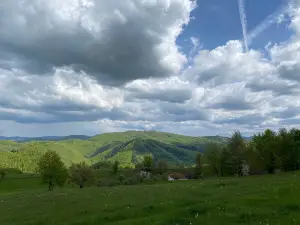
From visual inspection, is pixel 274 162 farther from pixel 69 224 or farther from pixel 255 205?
pixel 69 224

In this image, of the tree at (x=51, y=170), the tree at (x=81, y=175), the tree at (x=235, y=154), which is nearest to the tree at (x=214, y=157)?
the tree at (x=235, y=154)


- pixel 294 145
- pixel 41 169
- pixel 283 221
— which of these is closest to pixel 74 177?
pixel 41 169

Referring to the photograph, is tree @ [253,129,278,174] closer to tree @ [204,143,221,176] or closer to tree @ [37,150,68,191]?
tree @ [204,143,221,176]

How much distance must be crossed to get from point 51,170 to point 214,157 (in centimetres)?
5849

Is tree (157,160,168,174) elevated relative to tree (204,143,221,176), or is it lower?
lower

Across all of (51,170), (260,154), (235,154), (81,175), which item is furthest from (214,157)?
(51,170)

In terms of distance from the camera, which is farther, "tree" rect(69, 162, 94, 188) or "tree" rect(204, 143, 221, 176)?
"tree" rect(69, 162, 94, 188)

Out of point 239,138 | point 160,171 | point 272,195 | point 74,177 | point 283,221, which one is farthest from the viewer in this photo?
point 160,171

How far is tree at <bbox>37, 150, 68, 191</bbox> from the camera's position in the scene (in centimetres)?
9150

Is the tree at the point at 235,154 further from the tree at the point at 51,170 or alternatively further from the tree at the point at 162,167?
the tree at the point at 162,167

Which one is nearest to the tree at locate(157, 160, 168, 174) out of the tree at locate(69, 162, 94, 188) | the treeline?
the tree at locate(69, 162, 94, 188)

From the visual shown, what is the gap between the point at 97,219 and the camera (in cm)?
2400

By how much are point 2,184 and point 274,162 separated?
439 feet

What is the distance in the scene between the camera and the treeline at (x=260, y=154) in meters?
89.1
